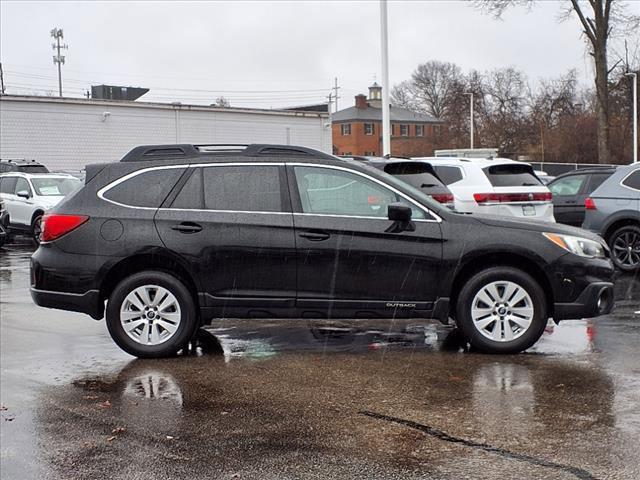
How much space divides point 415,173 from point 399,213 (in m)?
4.92

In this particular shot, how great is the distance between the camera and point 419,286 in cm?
721

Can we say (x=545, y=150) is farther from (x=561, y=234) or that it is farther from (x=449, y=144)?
(x=561, y=234)

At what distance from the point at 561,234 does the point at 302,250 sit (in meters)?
2.32

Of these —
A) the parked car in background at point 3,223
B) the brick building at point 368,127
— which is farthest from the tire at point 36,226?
the brick building at point 368,127

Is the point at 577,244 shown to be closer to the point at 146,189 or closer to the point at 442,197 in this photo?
the point at 146,189

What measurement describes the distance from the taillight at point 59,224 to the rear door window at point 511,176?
752 cm

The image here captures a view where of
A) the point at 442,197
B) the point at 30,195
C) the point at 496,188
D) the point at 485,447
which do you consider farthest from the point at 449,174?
the point at 30,195

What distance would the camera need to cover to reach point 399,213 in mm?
7176

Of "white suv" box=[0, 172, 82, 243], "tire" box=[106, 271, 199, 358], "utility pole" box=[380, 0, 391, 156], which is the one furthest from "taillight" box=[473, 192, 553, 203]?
"white suv" box=[0, 172, 82, 243]

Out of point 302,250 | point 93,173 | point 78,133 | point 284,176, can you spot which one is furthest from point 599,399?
point 78,133

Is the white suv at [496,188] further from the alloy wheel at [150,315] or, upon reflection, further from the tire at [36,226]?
the tire at [36,226]

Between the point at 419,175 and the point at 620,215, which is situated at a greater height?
the point at 419,175

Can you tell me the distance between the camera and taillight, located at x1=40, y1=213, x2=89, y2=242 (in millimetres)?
7348

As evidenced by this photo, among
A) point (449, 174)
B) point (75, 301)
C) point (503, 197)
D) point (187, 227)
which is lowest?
point (75, 301)
